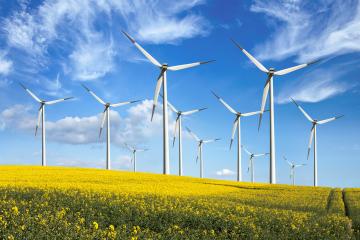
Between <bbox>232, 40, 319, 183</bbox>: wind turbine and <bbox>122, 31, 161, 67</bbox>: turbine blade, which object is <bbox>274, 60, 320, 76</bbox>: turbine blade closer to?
<bbox>232, 40, 319, 183</bbox>: wind turbine

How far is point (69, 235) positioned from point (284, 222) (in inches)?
414

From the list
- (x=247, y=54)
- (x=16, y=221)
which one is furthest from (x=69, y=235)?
(x=247, y=54)

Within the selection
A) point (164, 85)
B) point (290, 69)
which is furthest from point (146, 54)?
point (290, 69)

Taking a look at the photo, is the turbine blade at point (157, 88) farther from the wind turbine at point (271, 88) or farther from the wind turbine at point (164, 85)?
the wind turbine at point (271, 88)

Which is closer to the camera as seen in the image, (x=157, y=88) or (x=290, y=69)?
(x=157, y=88)

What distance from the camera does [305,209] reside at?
1110 inches

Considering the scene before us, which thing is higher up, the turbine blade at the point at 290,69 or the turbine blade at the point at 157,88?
the turbine blade at the point at 290,69

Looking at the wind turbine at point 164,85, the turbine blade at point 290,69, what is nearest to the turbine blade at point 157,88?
the wind turbine at point 164,85

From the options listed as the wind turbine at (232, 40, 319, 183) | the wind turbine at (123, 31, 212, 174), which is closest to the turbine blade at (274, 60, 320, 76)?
the wind turbine at (232, 40, 319, 183)

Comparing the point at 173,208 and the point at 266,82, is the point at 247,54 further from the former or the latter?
the point at 173,208

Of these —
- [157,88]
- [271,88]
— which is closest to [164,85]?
[157,88]

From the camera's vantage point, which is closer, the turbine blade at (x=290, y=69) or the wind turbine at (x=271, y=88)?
the wind turbine at (x=271, y=88)

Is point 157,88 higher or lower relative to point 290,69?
lower

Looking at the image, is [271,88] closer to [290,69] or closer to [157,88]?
[290,69]
